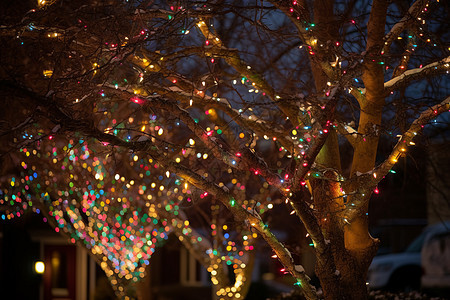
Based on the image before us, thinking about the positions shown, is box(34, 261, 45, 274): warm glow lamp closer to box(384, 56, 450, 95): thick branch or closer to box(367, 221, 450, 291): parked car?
box(384, 56, 450, 95): thick branch

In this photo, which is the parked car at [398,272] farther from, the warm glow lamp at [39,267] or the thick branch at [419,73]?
the thick branch at [419,73]

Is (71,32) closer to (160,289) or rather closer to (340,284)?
(340,284)

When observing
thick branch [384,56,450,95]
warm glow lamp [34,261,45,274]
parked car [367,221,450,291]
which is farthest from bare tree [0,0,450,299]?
parked car [367,221,450,291]

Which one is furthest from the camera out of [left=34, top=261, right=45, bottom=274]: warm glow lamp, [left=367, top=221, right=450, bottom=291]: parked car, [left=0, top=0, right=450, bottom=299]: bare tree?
[left=367, top=221, right=450, bottom=291]: parked car

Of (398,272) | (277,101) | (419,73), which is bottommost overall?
(398,272)

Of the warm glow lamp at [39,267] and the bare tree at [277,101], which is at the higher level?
the bare tree at [277,101]

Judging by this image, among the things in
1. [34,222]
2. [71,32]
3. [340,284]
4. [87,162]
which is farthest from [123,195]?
[34,222]

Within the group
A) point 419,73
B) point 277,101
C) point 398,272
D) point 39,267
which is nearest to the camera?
point 277,101

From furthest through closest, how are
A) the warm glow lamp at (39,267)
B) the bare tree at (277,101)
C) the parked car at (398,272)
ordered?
the parked car at (398,272), the warm glow lamp at (39,267), the bare tree at (277,101)

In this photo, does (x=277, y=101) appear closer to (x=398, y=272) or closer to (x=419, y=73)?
(x=419, y=73)

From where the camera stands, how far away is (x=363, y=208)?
725 cm

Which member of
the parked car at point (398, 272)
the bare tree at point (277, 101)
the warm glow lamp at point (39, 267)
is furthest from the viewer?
the parked car at point (398, 272)

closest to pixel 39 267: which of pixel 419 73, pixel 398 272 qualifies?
pixel 419 73

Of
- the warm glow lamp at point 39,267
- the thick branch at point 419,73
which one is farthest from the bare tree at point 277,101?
the warm glow lamp at point 39,267
